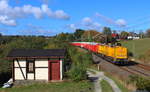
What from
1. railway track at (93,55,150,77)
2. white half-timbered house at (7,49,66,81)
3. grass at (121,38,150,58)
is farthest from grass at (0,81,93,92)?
grass at (121,38,150,58)

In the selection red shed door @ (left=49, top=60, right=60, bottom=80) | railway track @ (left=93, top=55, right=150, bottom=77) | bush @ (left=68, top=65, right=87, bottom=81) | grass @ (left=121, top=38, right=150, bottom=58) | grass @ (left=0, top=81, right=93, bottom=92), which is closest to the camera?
grass @ (left=0, top=81, right=93, bottom=92)

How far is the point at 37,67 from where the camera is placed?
25.6m

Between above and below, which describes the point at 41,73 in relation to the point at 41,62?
below

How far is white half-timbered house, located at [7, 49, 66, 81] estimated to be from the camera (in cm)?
2559

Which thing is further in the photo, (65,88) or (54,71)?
(54,71)

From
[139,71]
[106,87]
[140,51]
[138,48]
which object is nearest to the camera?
[106,87]

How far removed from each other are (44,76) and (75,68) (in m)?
3.62

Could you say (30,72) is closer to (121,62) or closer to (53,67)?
(53,67)

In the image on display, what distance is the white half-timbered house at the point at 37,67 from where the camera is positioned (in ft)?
84.0

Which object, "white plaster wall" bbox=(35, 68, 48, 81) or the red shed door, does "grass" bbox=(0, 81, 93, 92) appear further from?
the red shed door

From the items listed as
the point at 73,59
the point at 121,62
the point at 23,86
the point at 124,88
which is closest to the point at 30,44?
the point at 73,59

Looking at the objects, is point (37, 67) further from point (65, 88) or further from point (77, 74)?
point (65, 88)

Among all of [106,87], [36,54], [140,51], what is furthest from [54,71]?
[140,51]

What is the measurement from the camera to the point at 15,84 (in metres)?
24.7
